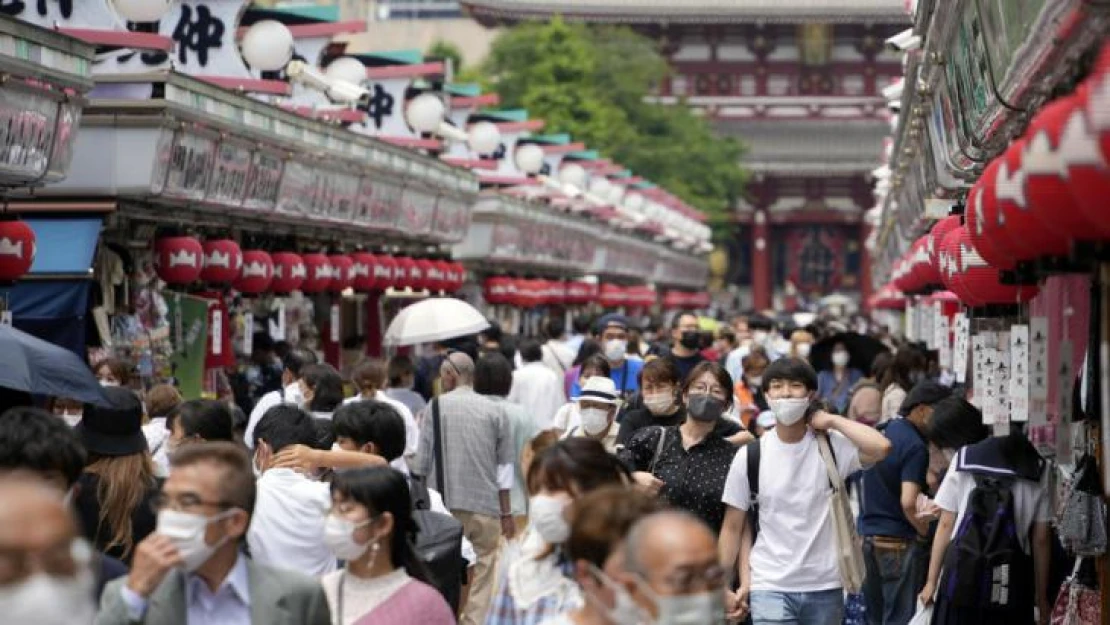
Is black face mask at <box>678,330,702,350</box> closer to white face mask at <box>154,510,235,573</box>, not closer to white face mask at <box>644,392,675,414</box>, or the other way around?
white face mask at <box>644,392,675,414</box>

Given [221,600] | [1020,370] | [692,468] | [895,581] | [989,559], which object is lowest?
[895,581]

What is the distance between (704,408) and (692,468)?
26cm

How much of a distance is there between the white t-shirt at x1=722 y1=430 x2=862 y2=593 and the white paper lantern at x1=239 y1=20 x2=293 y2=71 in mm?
10783

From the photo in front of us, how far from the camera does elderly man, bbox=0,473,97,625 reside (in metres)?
4.76

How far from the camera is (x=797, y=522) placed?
9.16 meters

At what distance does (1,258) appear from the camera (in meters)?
13.6

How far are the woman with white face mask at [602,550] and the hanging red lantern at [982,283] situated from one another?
4997 mm

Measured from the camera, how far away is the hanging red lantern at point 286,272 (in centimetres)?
2056

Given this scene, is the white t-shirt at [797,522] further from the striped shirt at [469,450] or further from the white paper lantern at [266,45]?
the white paper lantern at [266,45]

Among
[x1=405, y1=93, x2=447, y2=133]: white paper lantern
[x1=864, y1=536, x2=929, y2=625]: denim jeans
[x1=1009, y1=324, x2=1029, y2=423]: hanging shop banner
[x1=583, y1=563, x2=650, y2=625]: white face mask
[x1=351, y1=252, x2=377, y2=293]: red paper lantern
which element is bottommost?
[x1=864, y1=536, x2=929, y2=625]: denim jeans

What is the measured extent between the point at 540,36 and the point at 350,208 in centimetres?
3580

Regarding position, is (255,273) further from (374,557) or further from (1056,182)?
(1056,182)

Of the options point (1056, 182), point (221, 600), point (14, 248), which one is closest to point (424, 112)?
point (14, 248)

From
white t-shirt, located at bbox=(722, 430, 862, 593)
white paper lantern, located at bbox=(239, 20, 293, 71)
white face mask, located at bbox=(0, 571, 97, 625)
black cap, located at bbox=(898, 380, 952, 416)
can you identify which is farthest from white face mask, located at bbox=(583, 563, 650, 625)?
white paper lantern, located at bbox=(239, 20, 293, 71)
